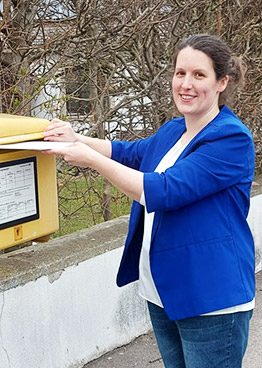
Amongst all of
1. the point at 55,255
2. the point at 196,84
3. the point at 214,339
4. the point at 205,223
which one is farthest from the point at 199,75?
the point at 55,255

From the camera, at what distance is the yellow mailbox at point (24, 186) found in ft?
7.08

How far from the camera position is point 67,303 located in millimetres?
3146

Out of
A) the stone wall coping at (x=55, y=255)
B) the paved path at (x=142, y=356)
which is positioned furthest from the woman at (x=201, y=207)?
the paved path at (x=142, y=356)

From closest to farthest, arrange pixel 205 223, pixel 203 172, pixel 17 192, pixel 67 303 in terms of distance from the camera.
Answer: pixel 203 172 → pixel 205 223 → pixel 17 192 → pixel 67 303

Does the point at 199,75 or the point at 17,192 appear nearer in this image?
the point at 199,75

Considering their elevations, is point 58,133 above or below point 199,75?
below

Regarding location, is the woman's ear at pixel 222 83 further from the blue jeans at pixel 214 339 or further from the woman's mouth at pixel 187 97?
the blue jeans at pixel 214 339

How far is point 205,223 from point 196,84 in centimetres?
50

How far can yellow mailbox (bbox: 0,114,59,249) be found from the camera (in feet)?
7.08

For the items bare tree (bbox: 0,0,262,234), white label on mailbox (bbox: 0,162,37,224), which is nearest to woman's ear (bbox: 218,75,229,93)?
white label on mailbox (bbox: 0,162,37,224)

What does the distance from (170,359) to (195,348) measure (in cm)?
28

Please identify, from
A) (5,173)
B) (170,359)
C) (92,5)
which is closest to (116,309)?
(170,359)

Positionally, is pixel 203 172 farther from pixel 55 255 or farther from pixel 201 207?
pixel 55 255

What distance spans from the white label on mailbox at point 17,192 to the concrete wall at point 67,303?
0.68m
